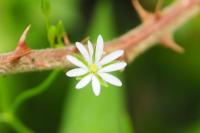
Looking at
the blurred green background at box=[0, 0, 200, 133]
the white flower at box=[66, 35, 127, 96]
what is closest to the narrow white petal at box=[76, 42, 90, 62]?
the white flower at box=[66, 35, 127, 96]

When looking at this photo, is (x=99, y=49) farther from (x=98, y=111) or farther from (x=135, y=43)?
(x=98, y=111)

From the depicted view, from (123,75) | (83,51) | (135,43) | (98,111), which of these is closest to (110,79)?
(83,51)

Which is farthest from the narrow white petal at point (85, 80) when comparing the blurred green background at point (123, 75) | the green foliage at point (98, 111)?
the blurred green background at point (123, 75)

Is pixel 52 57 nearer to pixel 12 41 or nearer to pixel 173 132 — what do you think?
pixel 12 41

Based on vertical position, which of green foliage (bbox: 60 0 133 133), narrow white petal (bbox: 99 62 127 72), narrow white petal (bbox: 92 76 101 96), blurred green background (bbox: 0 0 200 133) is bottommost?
narrow white petal (bbox: 92 76 101 96)

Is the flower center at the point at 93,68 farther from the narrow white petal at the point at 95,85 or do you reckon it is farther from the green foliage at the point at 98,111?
the green foliage at the point at 98,111

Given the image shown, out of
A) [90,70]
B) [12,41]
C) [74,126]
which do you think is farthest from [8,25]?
[90,70]

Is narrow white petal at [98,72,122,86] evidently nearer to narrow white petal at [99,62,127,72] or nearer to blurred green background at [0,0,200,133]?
narrow white petal at [99,62,127,72]
